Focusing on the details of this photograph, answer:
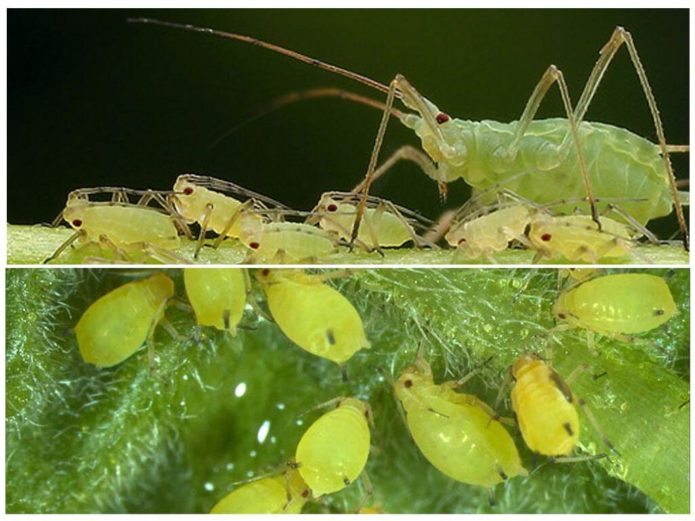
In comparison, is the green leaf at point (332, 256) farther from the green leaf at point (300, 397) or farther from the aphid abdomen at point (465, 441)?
the aphid abdomen at point (465, 441)

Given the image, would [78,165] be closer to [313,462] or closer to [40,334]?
[40,334]

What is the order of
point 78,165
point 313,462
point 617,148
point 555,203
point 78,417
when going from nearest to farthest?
point 313,462 < point 78,417 < point 555,203 < point 617,148 < point 78,165

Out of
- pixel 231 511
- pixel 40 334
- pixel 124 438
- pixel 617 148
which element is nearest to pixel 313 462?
pixel 231 511

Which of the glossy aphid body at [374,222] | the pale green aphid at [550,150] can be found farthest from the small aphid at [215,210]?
the pale green aphid at [550,150]

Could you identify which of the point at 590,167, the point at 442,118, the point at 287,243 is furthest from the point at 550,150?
the point at 287,243

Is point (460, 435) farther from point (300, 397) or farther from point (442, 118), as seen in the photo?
point (442, 118)
